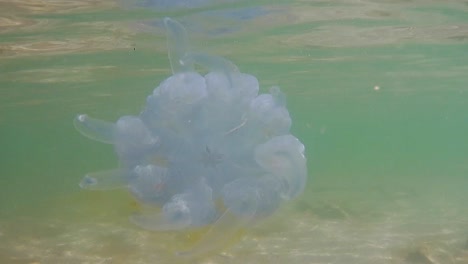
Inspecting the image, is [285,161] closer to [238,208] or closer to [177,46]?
[238,208]

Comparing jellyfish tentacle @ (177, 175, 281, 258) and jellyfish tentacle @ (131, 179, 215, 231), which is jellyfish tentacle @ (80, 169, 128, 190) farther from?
jellyfish tentacle @ (177, 175, 281, 258)

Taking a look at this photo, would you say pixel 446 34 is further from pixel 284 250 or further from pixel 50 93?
pixel 50 93

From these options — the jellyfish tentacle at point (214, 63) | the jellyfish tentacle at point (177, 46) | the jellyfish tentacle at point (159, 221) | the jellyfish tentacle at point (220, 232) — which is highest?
the jellyfish tentacle at point (177, 46)

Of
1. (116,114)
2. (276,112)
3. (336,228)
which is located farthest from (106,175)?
(116,114)

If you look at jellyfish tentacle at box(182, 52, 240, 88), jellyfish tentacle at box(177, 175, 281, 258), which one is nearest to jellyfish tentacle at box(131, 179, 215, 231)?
jellyfish tentacle at box(177, 175, 281, 258)

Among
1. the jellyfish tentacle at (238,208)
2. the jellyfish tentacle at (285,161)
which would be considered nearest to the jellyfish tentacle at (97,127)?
the jellyfish tentacle at (238,208)

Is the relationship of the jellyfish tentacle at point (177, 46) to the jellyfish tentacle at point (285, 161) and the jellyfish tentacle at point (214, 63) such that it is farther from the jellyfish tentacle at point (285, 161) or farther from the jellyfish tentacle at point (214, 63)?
the jellyfish tentacle at point (285, 161)

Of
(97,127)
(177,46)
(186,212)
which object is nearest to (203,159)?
(186,212)
